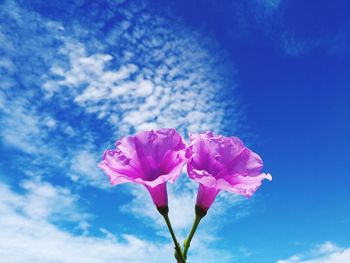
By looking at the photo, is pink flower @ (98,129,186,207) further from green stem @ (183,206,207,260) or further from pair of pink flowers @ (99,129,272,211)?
green stem @ (183,206,207,260)

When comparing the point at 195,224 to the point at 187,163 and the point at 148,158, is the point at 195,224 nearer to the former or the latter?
the point at 187,163

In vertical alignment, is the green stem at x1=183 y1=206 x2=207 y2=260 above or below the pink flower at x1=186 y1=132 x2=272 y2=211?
below

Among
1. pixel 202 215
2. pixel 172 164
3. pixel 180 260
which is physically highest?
pixel 172 164

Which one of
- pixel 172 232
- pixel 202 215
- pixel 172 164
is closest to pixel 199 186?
pixel 202 215

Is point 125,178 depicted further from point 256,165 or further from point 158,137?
point 256,165

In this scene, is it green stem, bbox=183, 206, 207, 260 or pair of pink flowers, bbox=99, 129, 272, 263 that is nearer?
green stem, bbox=183, 206, 207, 260

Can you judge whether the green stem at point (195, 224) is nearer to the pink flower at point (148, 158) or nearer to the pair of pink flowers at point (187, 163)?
the pair of pink flowers at point (187, 163)

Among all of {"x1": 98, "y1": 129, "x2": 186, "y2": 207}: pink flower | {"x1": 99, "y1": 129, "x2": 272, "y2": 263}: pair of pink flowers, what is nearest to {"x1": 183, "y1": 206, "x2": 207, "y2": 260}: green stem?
{"x1": 99, "y1": 129, "x2": 272, "y2": 263}: pair of pink flowers

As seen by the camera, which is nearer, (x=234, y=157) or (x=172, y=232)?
(x=172, y=232)
